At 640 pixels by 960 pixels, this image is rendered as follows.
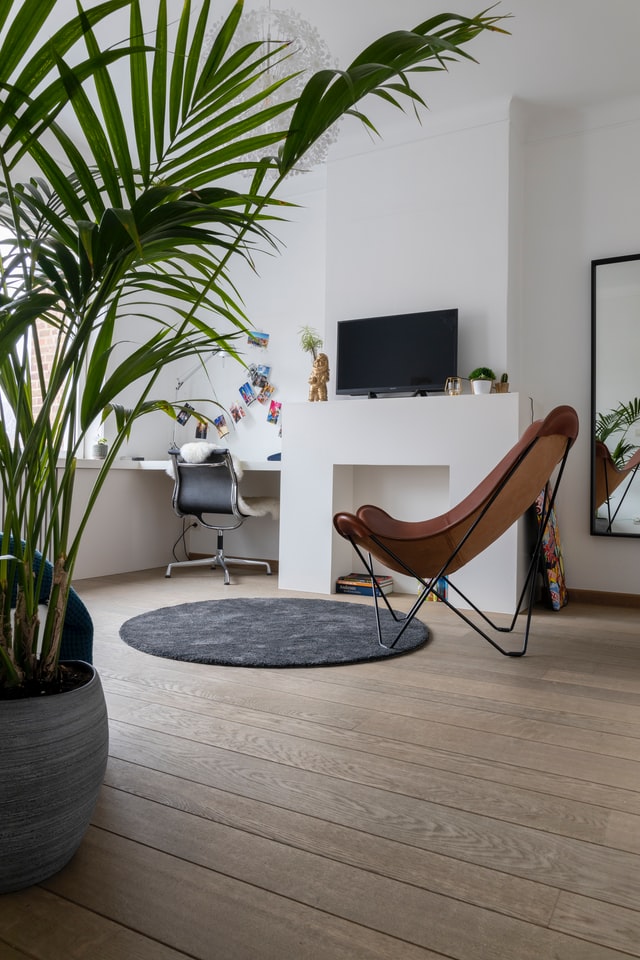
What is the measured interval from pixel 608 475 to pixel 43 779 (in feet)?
11.6

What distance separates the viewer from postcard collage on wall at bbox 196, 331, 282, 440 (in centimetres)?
515

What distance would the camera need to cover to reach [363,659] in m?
2.61

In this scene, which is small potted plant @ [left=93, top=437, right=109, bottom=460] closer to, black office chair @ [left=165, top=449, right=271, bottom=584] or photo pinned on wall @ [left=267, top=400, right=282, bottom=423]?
black office chair @ [left=165, top=449, right=271, bottom=584]

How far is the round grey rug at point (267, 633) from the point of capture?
2.62m

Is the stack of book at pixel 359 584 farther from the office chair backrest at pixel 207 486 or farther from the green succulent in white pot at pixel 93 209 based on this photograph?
the green succulent in white pot at pixel 93 209

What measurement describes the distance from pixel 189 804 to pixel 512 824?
641mm

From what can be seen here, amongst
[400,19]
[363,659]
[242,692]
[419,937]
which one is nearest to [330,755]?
[242,692]

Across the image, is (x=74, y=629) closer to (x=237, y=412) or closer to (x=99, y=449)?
(x=99, y=449)

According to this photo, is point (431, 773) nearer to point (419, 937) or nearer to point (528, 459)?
point (419, 937)

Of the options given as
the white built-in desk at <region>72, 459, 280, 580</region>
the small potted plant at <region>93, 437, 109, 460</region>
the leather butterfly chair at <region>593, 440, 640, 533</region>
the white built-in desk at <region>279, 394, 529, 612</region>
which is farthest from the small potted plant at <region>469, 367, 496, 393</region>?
the small potted plant at <region>93, 437, 109, 460</region>

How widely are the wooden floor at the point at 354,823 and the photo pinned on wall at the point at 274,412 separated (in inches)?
113

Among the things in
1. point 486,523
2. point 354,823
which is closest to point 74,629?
point 354,823

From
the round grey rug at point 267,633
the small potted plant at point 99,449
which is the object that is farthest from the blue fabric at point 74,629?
the small potted plant at point 99,449

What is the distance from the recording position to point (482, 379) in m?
3.77
